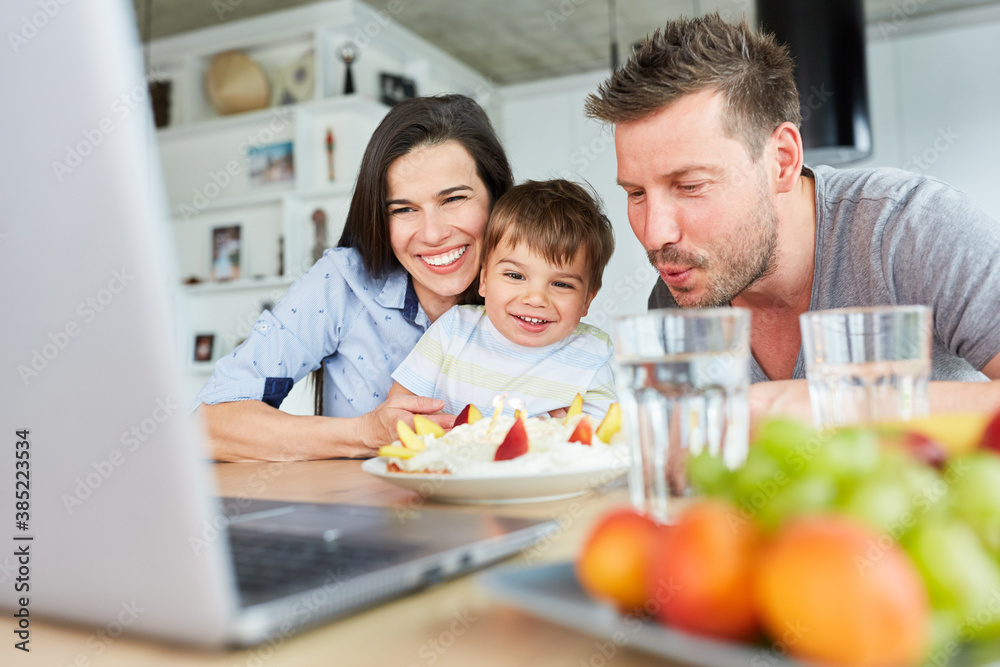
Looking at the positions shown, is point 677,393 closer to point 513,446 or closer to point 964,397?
point 513,446

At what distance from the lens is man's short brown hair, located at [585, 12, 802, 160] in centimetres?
138

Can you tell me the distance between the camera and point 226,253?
492cm

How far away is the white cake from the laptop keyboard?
0.24 m

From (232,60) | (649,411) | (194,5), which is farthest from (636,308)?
(649,411)

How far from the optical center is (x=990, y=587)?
0.31m

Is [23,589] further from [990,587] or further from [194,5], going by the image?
[194,5]

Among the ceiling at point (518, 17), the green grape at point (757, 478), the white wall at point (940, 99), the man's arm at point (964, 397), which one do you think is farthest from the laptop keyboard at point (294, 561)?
the ceiling at point (518, 17)

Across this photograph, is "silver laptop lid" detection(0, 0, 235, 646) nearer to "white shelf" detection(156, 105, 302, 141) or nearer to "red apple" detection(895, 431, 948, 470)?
"red apple" detection(895, 431, 948, 470)

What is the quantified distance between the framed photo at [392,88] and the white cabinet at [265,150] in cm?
7

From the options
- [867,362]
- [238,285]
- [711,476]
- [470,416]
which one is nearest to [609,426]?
[470,416]

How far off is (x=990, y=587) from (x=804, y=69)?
391 centimetres

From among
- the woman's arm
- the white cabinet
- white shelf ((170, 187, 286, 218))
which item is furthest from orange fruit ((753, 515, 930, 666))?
white shelf ((170, 187, 286, 218))

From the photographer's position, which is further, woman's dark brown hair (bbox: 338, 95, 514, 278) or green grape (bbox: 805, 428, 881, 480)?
woman's dark brown hair (bbox: 338, 95, 514, 278)

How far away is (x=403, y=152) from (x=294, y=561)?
138cm
